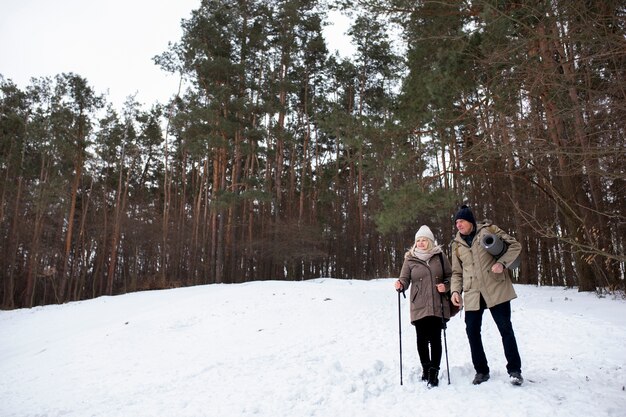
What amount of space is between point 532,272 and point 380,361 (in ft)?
51.5

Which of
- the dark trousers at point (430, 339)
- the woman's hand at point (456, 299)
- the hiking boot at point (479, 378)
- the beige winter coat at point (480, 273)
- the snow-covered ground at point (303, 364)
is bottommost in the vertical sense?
the snow-covered ground at point (303, 364)

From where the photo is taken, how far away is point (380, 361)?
520 cm

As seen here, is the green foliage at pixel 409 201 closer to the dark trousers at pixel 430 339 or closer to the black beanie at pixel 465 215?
the black beanie at pixel 465 215

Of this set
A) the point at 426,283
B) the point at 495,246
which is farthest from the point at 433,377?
the point at 495,246

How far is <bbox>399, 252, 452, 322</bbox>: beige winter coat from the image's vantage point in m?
4.00

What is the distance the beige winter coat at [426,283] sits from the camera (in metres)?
4.00

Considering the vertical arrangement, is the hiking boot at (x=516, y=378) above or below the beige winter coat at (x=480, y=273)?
below

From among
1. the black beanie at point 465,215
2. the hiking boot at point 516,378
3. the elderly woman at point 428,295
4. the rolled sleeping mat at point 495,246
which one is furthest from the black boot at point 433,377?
the black beanie at point 465,215

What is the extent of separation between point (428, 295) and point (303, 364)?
2386 mm

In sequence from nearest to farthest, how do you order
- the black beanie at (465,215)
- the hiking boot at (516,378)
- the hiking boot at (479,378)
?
the hiking boot at (516,378) < the hiking boot at (479,378) < the black beanie at (465,215)

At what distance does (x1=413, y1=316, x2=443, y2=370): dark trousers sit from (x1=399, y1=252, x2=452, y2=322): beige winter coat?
0.10 meters

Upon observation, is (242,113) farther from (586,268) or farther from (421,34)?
(586,268)

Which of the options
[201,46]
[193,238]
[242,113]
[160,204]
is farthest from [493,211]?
[160,204]

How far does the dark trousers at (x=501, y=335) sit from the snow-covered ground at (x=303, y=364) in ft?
0.62
